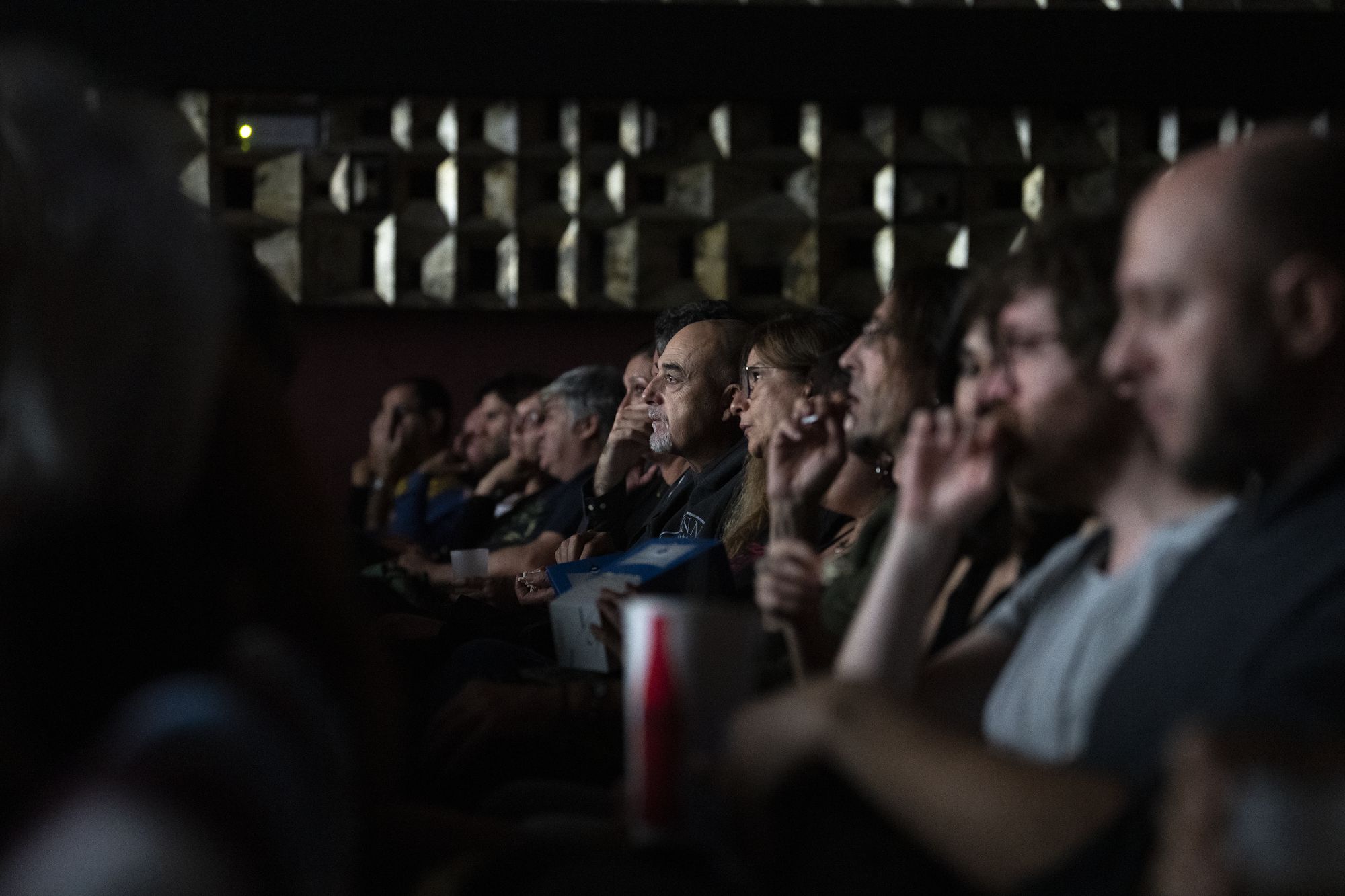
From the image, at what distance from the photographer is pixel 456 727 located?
6.41 ft

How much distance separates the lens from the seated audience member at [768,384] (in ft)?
9.98

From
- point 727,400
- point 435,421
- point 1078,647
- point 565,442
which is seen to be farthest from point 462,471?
point 1078,647

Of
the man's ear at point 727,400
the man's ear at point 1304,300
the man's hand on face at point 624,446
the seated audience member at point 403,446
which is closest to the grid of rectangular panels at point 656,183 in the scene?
the seated audience member at point 403,446

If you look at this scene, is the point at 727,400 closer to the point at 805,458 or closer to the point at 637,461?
the point at 637,461

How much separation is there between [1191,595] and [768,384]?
2.00 m

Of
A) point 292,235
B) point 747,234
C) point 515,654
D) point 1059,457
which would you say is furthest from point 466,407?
point 1059,457

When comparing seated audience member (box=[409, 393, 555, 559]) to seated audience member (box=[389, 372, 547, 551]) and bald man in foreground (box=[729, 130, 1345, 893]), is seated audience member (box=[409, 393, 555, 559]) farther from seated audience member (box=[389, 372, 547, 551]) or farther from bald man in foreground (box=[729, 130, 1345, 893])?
bald man in foreground (box=[729, 130, 1345, 893])

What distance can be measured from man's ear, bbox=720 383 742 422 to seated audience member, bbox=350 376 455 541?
8.27 ft

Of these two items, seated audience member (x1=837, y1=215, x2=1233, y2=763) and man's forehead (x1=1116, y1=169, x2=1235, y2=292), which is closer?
man's forehead (x1=1116, y1=169, x2=1235, y2=292)

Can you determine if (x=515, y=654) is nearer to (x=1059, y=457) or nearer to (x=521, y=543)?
(x=1059, y=457)

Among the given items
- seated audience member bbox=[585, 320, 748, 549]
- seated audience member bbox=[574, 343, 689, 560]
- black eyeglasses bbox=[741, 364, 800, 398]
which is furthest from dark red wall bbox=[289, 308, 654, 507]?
black eyeglasses bbox=[741, 364, 800, 398]

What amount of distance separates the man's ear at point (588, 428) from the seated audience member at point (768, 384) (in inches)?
68.6

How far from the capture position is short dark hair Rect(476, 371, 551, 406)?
6.10m

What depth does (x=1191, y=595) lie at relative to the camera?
1.25m
